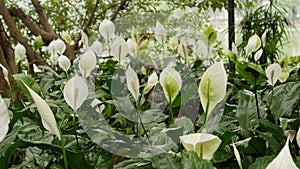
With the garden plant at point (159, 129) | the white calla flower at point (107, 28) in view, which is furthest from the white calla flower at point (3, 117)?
the white calla flower at point (107, 28)

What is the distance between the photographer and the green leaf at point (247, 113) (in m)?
0.50

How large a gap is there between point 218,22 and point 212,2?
511mm

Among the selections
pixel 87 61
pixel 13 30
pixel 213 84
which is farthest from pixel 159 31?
pixel 13 30

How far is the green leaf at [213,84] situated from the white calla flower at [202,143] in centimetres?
4

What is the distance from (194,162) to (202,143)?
14 millimetres

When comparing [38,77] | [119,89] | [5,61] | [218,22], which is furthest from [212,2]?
[119,89]

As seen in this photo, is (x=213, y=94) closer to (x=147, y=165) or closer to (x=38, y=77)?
(x=147, y=165)

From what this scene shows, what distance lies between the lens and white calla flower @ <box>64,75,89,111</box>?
1.29 ft

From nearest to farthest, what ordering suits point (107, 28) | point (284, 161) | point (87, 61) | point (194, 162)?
1. point (284, 161)
2. point (194, 162)
3. point (87, 61)
4. point (107, 28)

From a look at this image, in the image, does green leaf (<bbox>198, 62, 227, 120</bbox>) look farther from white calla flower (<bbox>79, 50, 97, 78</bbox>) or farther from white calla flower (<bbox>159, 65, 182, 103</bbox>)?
white calla flower (<bbox>79, 50, 97, 78</bbox>)

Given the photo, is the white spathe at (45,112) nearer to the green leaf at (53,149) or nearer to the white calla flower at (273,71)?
the green leaf at (53,149)

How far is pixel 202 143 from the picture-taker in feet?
1.01

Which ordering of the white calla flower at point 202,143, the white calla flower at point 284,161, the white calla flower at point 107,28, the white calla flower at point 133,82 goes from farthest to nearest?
1. the white calla flower at point 107,28
2. the white calla flower at point 133,82
3. the white calla flower at point 202,143
4. the white calla flower at point 284,161

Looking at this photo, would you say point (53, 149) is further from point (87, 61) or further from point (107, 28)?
point (107, 28)
